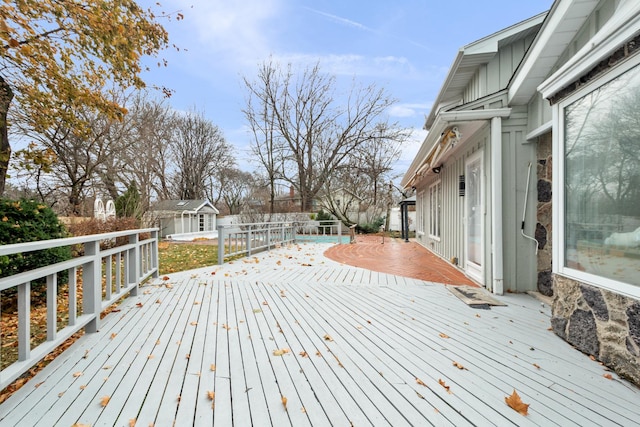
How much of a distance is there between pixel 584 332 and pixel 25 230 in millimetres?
6387

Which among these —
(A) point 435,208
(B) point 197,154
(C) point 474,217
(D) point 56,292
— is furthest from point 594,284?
(B) point 197,154

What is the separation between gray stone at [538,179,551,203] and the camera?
3.86m

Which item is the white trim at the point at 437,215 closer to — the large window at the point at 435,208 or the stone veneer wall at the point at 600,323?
the large window at the point at 435,208

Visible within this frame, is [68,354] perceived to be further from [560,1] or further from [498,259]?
[560,1]

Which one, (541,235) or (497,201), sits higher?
(497,201)

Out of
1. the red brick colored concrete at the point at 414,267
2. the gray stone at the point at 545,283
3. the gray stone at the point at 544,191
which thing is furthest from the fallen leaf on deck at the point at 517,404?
the red brick colored concrete at the point at 414,267

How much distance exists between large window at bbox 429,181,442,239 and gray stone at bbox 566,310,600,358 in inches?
219

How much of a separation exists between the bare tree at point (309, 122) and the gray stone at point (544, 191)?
15.0 m

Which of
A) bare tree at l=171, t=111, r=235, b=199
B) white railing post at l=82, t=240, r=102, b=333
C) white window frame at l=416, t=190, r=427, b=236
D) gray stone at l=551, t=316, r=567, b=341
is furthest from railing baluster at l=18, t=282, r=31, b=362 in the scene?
bare tree at l=171, t=111, r=235, b=199

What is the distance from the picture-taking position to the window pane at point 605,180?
2.05m

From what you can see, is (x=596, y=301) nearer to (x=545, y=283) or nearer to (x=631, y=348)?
(x=631, y=348)

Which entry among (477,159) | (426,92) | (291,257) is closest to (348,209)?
(426,92)

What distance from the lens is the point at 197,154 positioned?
1056 inches

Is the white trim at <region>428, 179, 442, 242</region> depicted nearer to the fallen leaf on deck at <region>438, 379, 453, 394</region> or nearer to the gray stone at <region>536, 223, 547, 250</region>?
the gray stone at <region>536, 223, 547, 250</region>
